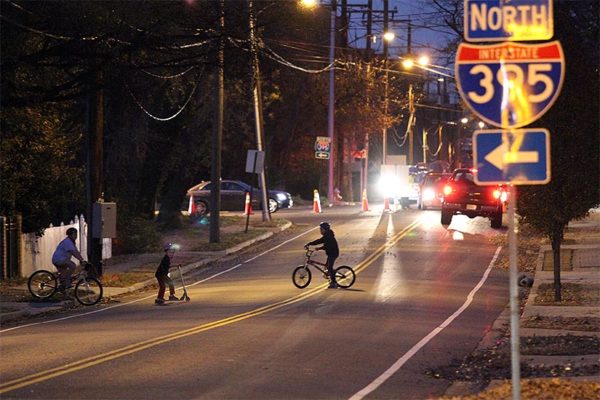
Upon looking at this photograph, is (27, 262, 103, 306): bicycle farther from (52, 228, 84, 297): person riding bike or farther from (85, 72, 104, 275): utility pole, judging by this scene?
(85, 72, 104, 275): utility pole

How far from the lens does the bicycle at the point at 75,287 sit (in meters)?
22.3

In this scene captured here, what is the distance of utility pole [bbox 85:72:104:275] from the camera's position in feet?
84.2

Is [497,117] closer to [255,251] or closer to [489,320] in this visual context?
[489,320]

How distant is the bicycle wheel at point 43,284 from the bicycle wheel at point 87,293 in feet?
1.67

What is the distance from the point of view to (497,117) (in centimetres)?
877

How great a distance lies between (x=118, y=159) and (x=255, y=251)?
947 cm

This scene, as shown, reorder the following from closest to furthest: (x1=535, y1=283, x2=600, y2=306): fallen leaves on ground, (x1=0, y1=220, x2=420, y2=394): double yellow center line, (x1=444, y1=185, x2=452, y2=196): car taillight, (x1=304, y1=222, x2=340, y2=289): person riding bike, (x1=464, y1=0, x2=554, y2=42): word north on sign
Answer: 1. (x1=464, y1=0, x2=554, y2=42): word north on sign
2. (x1=0, y1=220, x2=420, y2=394): double yellow center line
3. (x1=535, y1=283, x2=600, y2=306): fallen leaves on ground
4. (x1=304, y1=222, x2=340, y2=289): person riding bike
5. (x1=444, y1=185, x2=452, y2=196): car taillight

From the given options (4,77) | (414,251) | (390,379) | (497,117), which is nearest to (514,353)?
(497,117)

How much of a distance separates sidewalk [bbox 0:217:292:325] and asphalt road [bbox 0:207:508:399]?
816 millimetres

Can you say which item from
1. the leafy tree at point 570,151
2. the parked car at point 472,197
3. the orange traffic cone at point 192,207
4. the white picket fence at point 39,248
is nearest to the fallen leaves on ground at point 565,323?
the leafy tree at point 570,151

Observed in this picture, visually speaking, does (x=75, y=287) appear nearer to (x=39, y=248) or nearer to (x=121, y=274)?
(x=121, y=274)

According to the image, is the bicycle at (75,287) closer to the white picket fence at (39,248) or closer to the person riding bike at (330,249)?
the white picket fence at (39,248)

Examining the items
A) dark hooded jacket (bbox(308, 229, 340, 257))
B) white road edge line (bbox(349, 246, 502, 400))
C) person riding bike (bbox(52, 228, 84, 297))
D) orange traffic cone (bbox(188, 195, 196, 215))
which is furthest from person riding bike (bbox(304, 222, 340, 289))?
orange traffic cone (bbox(188, 195, 196, 215))

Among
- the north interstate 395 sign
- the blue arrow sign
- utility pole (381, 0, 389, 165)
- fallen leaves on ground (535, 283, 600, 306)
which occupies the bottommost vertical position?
fallen leaves on ground (535, 283, 600, 306)
